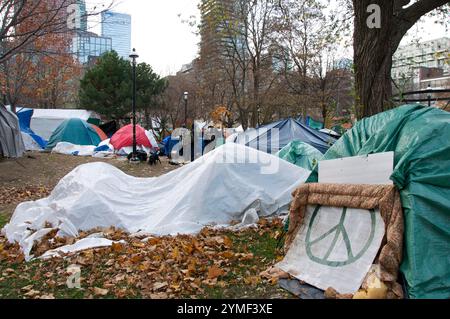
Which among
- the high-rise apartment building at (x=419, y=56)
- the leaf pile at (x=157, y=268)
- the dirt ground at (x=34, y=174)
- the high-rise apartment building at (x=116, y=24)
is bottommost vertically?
the leaf pile at (x=157, y=268)

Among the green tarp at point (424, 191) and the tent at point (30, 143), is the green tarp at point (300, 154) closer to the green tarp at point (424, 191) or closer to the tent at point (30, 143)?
the green tarp at point (424, 191)

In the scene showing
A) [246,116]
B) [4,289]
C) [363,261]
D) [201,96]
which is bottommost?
[4,289]

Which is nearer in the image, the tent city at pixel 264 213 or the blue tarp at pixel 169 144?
the tent city at pixel 264 213

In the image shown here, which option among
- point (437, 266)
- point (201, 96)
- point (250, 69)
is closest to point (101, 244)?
point (437, 266)

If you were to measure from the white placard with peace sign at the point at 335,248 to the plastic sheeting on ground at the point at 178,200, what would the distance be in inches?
80.0

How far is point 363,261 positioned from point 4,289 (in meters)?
3.41

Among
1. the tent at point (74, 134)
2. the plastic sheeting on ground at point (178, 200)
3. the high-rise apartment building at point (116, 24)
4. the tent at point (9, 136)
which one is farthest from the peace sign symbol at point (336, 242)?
the tent at point (74, 134)

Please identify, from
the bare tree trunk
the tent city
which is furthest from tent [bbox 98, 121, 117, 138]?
the bare tree trunk

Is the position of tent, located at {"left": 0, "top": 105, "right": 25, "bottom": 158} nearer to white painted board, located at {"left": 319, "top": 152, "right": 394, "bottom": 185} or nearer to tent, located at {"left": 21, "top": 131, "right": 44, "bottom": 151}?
tent, located at {"left": 21, "top": 131, "right": 44, "bottom": 151}

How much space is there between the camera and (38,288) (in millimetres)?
3982

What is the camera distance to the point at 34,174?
13.2 metres

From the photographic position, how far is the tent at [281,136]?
14070 mm

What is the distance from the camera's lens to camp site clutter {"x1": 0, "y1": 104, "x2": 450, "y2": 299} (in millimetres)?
3311
